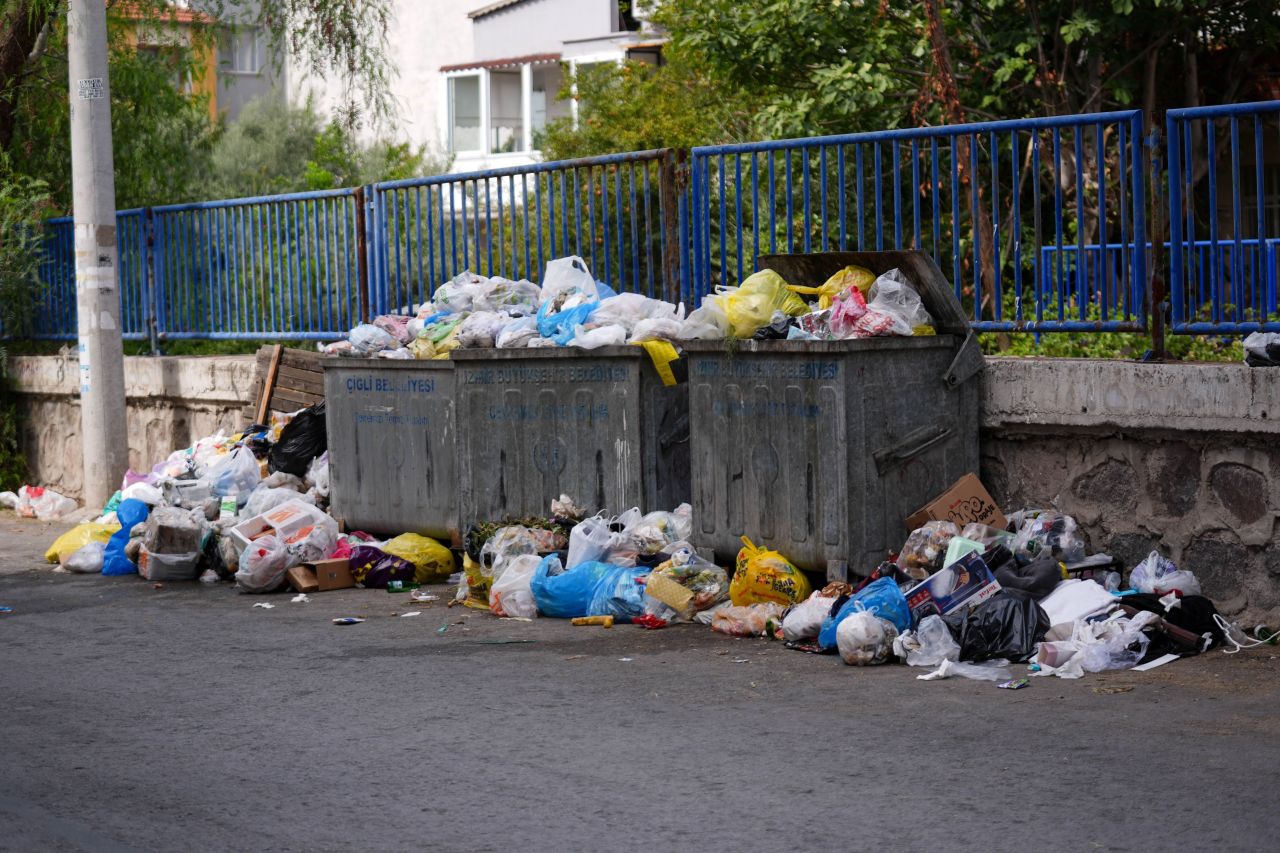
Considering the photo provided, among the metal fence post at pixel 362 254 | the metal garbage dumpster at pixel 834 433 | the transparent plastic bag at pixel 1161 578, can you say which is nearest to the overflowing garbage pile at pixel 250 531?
the metal fence post at pixel 362 254

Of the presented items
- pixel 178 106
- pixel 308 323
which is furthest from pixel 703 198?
pixel 178 106

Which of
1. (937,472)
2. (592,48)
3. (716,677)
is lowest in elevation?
(716,677)

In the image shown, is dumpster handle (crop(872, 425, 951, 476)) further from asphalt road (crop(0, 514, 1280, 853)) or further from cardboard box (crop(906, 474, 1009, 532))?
asphalt road (crop(0, 514, 1280, 853))

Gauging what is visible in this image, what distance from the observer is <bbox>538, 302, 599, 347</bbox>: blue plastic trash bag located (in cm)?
827

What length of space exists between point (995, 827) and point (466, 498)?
16.1 feet

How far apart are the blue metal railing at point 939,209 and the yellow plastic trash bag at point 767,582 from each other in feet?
5.09

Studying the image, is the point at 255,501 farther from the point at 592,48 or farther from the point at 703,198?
the point at 592,48

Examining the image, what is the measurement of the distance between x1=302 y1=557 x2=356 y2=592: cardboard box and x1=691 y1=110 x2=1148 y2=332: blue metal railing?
240cm

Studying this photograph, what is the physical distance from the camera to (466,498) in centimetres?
854

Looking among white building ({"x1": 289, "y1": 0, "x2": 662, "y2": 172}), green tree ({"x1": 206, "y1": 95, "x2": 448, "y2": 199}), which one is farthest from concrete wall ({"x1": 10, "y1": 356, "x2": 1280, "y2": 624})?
white building ({"x1": 289, "y1": 0, "x2": 662, "y2": 172})

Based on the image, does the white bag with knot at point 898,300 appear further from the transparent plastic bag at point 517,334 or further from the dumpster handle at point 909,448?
the transparent plastic bag at point 517,334

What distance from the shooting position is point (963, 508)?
7.12 metres

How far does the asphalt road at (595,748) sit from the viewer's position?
4.07 metres

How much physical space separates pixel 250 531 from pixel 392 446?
0.93 m
